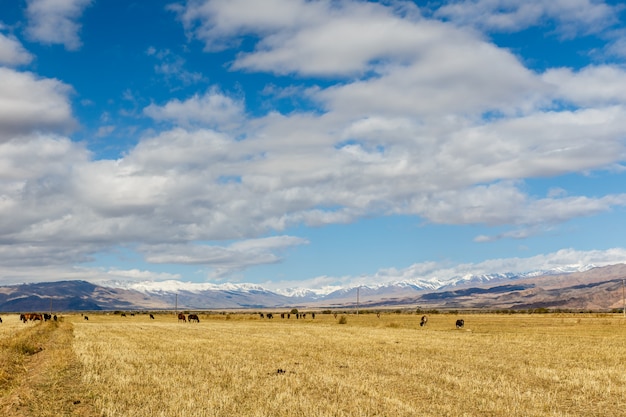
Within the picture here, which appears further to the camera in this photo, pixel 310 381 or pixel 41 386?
pixel 310 381

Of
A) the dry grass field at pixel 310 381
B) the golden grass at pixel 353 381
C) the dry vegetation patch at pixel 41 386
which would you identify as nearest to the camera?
the dry vegetation patch at pixel 41 386

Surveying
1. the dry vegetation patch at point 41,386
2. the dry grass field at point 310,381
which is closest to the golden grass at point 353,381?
the dry grass field at point 310,381

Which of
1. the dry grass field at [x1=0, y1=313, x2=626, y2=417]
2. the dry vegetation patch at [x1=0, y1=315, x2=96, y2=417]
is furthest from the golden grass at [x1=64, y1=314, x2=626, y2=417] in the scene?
the dry vegetation patch at [x1=0, y1=315, x2=96, y2=417]

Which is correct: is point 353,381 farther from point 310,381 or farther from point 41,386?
point 41,386

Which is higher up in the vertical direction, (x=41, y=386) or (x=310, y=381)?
(x=41, y=386)

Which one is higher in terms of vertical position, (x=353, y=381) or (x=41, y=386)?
(x=41, y=386)

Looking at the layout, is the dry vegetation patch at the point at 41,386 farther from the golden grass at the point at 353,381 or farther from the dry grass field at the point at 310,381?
the golden grass at the point at 353,381

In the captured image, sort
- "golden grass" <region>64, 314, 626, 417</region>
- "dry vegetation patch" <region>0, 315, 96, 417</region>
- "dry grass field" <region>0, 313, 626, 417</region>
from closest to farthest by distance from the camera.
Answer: "dry vegetation patch" <region>0, 315, 96, 417</region>, "dry grass field" <region>0, 313, 626, 417</region>, "golden grass" <region>64, 314, 626, 417</region>

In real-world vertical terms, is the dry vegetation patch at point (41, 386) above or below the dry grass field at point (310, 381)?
above

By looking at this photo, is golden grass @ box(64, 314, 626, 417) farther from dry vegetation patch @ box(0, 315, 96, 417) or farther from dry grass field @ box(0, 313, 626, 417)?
dry vegetation patch @ box(0, 315, 96, 417)

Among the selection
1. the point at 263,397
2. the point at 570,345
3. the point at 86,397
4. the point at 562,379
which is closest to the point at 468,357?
the point at 562,379

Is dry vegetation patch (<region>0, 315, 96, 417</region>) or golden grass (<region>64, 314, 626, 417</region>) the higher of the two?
dry vegetation patch (<region>0, 315, 96, 417</region>)

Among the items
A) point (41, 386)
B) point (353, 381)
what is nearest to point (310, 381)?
point (353, 381)

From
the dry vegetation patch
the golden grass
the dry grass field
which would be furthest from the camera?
the golden grass
